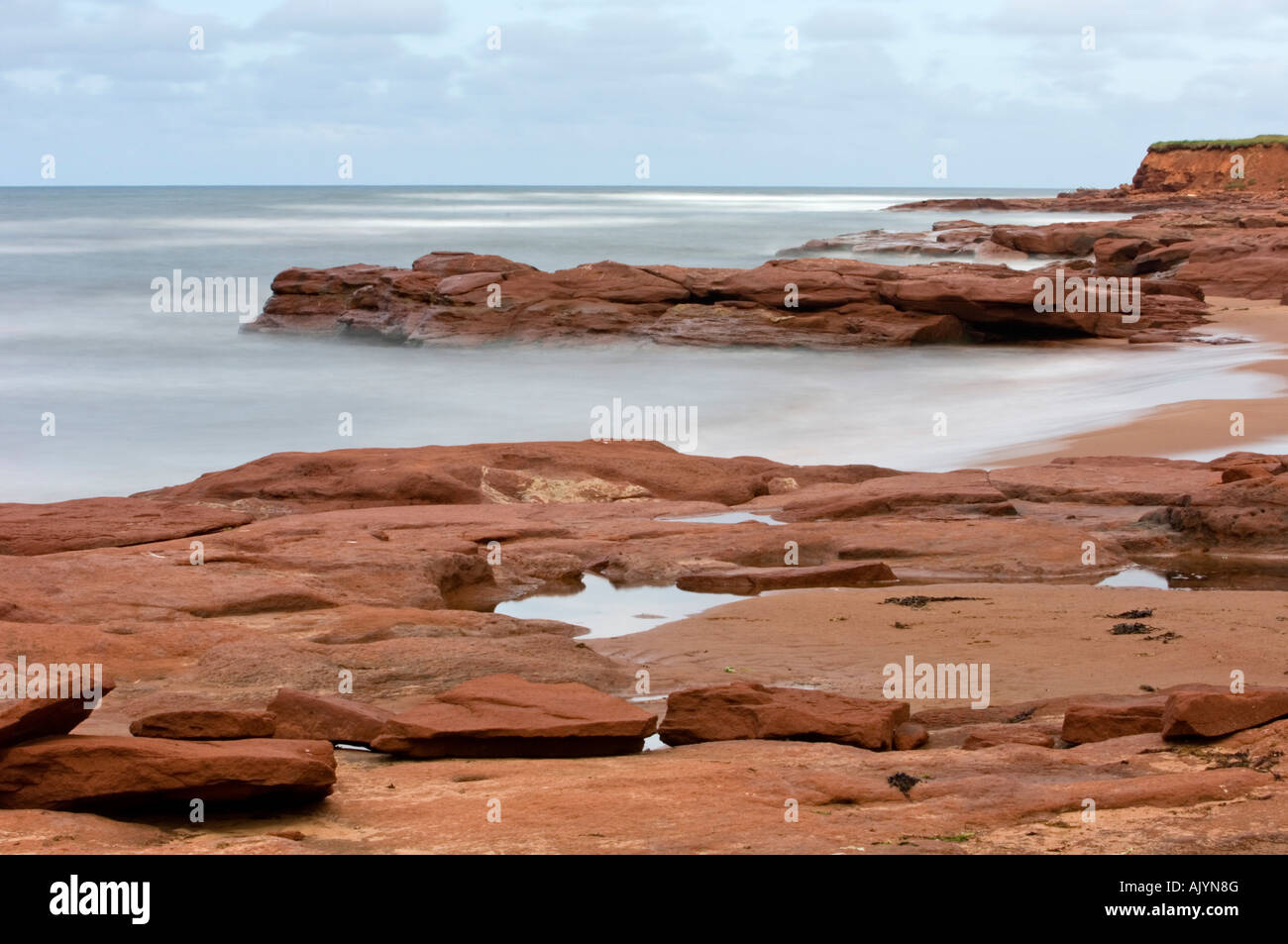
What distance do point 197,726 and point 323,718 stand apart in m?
0.90

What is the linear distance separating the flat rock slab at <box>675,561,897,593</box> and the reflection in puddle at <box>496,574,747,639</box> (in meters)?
0.11

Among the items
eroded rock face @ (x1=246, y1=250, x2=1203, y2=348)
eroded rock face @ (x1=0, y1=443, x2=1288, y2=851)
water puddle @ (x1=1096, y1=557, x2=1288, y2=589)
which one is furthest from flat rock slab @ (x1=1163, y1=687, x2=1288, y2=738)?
eroded rock face @ (x1=246, y1=250, x2=1203, y2=348)

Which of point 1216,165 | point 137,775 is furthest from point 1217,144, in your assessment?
point 137,775

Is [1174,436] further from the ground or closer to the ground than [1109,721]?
further from the ground

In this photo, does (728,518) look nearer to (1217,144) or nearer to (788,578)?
(788,578)

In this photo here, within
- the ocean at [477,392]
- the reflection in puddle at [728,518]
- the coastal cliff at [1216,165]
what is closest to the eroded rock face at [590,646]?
the reflection in puddle at [728,518]

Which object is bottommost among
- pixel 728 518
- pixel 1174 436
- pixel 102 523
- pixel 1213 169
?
pixel 728 518

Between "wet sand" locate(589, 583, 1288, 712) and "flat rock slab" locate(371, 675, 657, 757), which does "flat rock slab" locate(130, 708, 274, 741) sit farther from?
"wet sand" locate(589, 583, 1288, 712)

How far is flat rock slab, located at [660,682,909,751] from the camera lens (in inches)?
242

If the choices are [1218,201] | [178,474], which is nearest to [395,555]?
[178,474]

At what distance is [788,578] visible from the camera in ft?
33.1

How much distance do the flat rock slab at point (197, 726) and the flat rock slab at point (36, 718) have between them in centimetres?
32

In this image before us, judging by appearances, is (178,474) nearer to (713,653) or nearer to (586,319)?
(713,653)

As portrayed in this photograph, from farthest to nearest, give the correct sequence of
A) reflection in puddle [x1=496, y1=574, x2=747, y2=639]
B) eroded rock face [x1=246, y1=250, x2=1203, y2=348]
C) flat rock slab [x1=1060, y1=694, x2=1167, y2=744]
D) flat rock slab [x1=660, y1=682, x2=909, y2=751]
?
eroded rock face [x1=246, y1=250, x2=1203, y2=348] < reflection in puddle [x1=496, y1=574, x2=747, y2=639] < flat rock slab [x1=660, y1=682, x2=909, y2=751] < flat rock slab [x1=1060, y1=694, x2=1167, y2=744]
